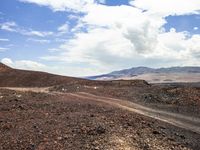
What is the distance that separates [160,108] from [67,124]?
12423 mm

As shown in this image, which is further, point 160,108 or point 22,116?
point 160,108

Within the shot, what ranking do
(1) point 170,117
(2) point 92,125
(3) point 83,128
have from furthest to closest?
(1) point 170,117, (2) point 92,125, (3) point 83,128

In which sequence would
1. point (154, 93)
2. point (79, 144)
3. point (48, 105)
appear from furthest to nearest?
point (154, 93), point (48, 105), point (79, 144)

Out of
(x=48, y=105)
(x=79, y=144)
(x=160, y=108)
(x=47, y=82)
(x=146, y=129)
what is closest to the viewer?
(x=79, y=144)

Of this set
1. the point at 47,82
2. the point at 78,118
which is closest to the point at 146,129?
the point at 78,118

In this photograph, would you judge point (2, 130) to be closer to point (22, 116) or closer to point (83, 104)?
point (22, 116)

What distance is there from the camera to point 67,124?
760 inches

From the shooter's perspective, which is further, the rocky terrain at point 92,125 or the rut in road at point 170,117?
the rut in road at point 170,117

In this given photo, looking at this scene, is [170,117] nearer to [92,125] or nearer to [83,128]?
[92,125]

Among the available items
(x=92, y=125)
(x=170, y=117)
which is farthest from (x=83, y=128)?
(x=170, y=117)

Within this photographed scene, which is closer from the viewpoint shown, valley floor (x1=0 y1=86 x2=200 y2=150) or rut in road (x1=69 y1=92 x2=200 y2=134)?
valley floor (x1=0 y1=86 x2=200 y2=150)

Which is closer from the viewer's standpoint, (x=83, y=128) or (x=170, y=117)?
(x=83, y=128)

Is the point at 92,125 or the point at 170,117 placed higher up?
the point at 92,125

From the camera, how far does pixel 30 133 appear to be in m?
17.8
